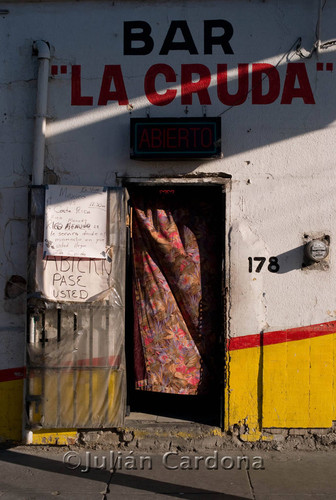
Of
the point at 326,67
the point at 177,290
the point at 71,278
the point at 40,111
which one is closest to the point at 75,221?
the point at 71,278

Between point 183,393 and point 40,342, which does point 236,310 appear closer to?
point 183,393

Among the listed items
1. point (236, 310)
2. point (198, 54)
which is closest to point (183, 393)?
point (236, 310)

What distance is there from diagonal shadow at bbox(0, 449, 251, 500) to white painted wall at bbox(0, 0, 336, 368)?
3.18ft

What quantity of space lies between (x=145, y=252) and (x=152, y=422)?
182cm

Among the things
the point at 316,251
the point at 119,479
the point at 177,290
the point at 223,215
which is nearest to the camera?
the point at 119,479

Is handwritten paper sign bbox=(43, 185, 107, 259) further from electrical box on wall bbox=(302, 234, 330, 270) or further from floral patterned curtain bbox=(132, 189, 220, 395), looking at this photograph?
electrical box on wall bbox=(302, 234, 330, 270)

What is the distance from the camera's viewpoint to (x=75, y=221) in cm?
587

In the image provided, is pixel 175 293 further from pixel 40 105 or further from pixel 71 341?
pixel 40 105

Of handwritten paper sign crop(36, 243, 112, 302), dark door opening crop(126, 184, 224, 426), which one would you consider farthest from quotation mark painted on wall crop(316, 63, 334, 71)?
handwritten paper sign crop(36, 243, 112, 302)

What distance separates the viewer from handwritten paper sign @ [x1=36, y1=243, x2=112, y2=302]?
5.86 meters

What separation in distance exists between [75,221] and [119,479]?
253 centimetres

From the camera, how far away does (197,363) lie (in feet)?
20.7

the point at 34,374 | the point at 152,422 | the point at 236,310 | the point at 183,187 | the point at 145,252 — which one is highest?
the point at 183,187

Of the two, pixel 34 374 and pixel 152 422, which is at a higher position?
pixel 34 374
